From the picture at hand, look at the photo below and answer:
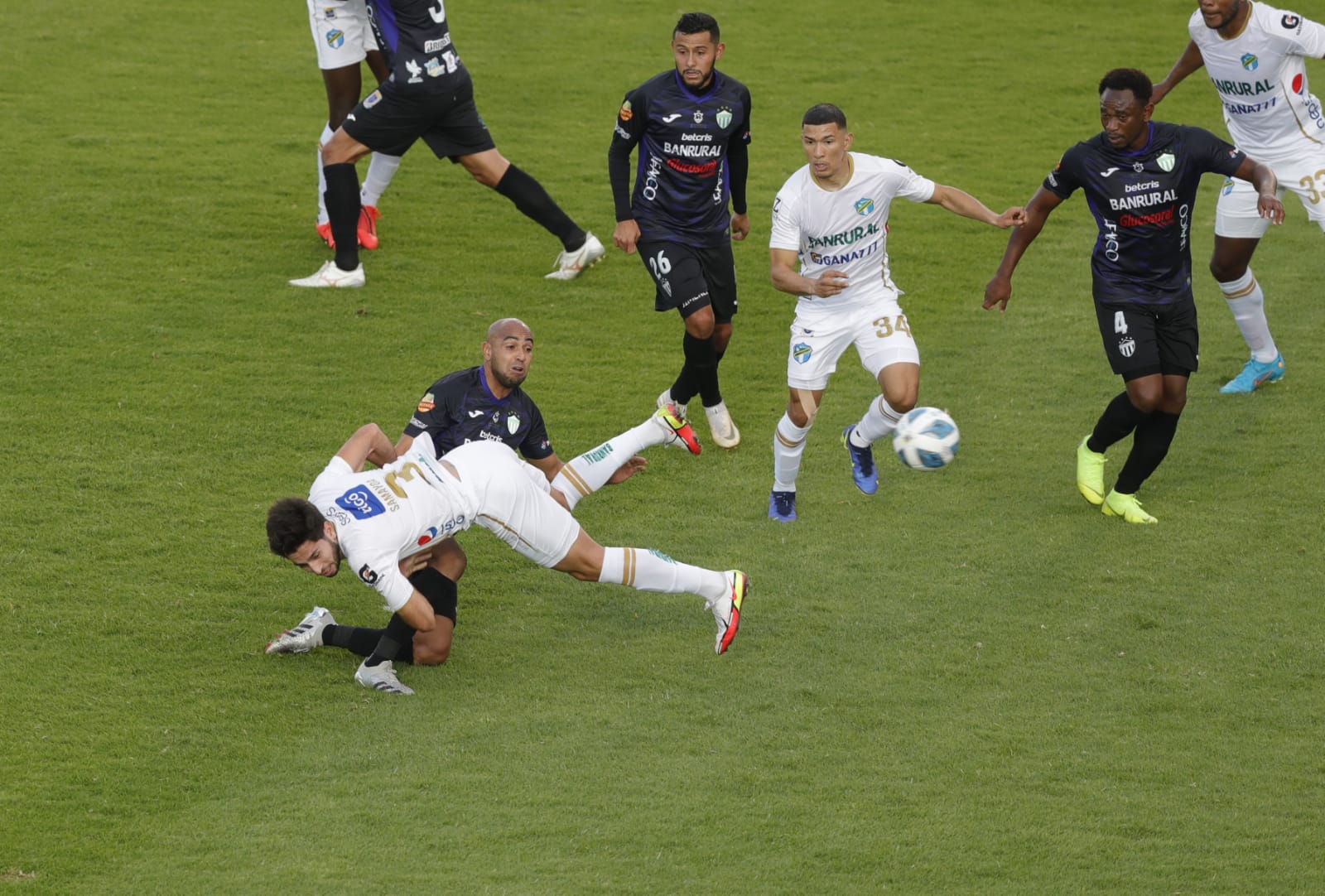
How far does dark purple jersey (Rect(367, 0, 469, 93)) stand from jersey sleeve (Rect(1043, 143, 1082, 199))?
4162 millimetres

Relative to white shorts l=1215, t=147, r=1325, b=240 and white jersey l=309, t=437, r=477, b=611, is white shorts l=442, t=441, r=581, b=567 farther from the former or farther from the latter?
white shorts l=1215, t=147, r=1325, b=240

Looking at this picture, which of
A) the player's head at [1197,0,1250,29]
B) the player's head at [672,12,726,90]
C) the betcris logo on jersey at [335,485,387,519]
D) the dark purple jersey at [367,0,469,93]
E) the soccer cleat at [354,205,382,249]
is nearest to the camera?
the betcris logo on jersey at [335,485,387,519]

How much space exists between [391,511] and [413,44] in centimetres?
480

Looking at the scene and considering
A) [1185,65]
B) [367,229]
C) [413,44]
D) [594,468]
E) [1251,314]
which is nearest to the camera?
[594,468]

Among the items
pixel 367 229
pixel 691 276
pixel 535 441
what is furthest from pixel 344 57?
pixel 535 441

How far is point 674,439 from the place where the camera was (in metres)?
8.26

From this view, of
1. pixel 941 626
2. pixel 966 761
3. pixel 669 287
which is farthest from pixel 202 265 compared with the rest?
pixel 966 761

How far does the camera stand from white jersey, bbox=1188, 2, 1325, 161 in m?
8.80

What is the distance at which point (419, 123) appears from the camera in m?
10.0

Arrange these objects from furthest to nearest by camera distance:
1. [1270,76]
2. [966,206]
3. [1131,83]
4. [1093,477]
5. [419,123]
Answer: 1. [419,123]
2. [1270,76]
3. [1093,477]
4. [966,206]
5. [1131,83]

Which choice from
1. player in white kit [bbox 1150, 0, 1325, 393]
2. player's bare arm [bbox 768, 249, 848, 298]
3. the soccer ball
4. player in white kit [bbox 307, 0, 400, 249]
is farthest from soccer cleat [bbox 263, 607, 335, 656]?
player in white kit [bbox 1150, 0, 1325, 393]

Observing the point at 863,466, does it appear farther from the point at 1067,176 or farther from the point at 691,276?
the point at 1067,176

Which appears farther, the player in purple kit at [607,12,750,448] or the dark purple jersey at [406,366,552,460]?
the player in purple kit at [607,12,750,448]

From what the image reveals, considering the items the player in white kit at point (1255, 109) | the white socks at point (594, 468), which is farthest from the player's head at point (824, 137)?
the player in white kit at point (1255, 109)
